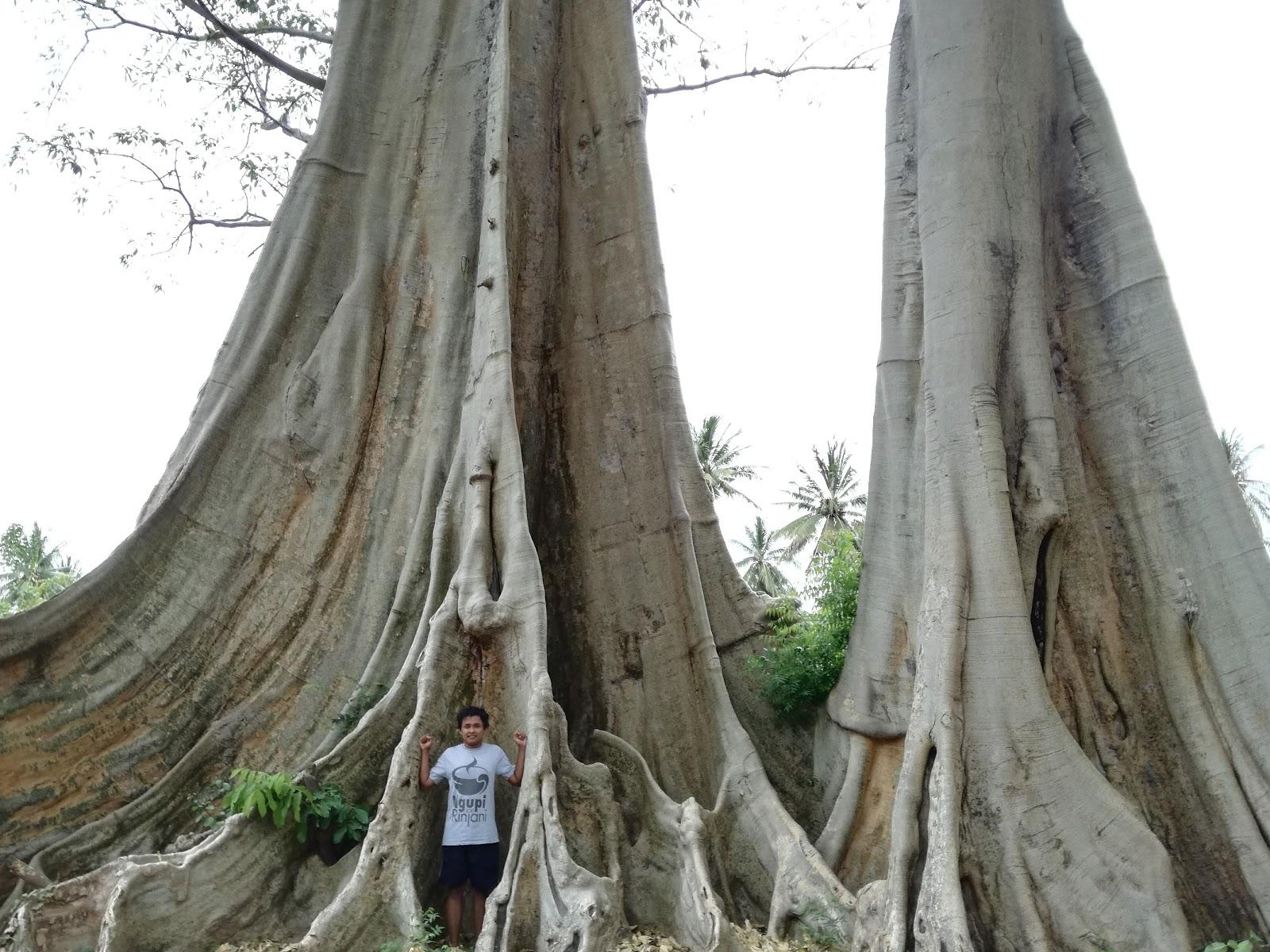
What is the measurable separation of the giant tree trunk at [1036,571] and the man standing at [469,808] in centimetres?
161

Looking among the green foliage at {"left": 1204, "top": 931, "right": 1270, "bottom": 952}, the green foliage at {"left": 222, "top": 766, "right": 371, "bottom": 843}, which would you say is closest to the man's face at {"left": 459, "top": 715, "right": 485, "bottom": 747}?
the green foliage at {"left": 222, "top": 766, "right": 371, "bottom": 843}

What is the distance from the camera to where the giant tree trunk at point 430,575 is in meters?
4.90

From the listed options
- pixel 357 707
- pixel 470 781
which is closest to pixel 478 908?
pixel 470 781

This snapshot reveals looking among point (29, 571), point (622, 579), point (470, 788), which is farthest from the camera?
point (29, 571)

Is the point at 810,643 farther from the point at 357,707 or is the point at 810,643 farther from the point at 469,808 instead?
the point at 357,707

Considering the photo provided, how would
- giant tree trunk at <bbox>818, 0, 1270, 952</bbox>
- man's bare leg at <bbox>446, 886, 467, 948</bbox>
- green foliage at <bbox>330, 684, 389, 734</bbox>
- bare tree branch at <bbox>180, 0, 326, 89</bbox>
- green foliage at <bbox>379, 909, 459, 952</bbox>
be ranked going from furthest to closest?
bare tree branch at <bbox>180, 0, 326, 89</bbox>
green foliage at <bbox>330, 684, 389, 734</bbox>
man's bare leg at <bbox>446, 886, 467, 948</bbox>
giant tree trunk at <bbox>818, 0, 1270, 952</bbox>
green foliage at <bbox>379, 909, 459, 952</bbox>

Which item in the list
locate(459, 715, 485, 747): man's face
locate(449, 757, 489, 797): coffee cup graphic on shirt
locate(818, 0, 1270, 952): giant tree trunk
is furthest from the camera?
locate(459, 715, 485, 747): man's face

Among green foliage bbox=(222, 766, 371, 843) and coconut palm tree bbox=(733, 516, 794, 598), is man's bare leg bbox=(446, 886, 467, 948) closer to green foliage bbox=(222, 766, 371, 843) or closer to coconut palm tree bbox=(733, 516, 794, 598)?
green foliage bbox=(222, 766, 371, 843)

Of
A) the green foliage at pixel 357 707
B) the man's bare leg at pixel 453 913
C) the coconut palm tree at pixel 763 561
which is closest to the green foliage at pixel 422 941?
the man's bare leg at pixel 453 913

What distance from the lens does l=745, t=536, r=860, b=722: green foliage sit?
646cm

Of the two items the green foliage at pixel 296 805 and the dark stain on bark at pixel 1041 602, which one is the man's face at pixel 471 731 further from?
the dark stain on bark at pixel 1041 602

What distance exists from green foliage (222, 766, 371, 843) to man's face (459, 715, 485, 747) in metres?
0.62

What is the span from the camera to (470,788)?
16.3 ft

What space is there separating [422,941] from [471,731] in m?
0.98
